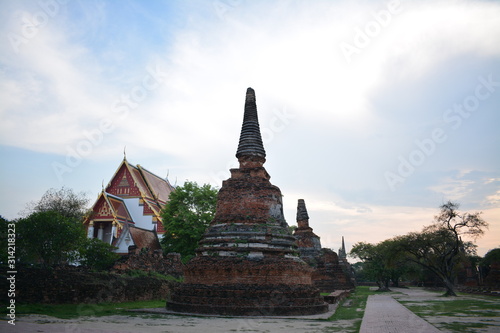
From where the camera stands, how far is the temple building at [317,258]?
27.8m

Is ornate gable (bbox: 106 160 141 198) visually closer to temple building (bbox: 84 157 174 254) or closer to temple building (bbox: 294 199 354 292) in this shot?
temple building (bbox: 84 157 174 254)

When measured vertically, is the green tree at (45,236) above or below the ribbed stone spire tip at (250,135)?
below

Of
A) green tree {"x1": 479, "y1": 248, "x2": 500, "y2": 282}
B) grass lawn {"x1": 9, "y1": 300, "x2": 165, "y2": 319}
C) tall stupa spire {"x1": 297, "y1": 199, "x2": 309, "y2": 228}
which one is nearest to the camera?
grass lawn {"x1": 9, "y1": 300, "x2": 165, "y2": 319}

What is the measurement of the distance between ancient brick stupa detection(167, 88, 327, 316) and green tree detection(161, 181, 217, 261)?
A: 14.6 metres

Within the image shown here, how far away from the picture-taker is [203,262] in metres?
13.3

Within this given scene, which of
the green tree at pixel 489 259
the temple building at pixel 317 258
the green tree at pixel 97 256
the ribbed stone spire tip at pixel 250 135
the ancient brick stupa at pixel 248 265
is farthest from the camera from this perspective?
the green tree at pixel 489 259

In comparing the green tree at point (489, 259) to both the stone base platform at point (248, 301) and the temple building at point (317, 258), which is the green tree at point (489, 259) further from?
the stone base platform at point (248, 301)

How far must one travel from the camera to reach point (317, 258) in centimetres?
2820

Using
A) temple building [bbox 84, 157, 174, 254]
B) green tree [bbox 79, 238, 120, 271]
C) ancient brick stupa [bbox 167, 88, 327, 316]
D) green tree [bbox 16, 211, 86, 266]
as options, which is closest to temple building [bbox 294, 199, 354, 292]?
ancient brick stupa [bbox 167, 88, 327, 316]

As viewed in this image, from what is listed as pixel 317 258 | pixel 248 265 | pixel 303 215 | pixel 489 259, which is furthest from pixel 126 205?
pixel 489 259

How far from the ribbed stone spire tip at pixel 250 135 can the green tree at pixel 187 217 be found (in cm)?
1362

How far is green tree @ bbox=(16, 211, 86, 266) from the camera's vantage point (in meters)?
16.0

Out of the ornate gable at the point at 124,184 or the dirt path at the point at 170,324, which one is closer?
the dirt path at the point at 170,324

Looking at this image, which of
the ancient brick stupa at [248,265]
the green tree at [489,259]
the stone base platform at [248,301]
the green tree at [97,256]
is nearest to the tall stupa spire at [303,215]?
the ancient brick stupa at [248,265]
